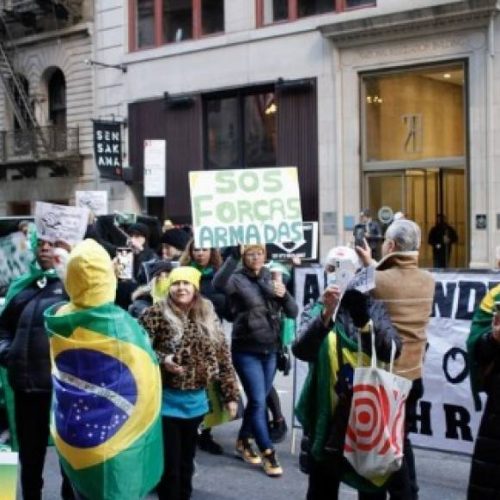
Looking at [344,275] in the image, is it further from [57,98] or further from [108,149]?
[57,98]

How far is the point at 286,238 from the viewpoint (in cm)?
822

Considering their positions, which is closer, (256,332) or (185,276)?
(185,276)

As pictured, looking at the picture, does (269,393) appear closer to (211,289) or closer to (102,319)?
(211,289)

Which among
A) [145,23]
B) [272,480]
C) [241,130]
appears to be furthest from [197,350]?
[145,23]

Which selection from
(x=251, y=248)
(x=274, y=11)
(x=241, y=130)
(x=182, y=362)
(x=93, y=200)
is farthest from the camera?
(x=241, y=130)

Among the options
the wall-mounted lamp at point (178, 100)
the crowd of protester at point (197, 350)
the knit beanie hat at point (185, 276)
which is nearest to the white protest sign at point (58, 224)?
the crowd of protester at point (197, 350)

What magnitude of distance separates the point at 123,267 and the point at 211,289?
73 centimetres

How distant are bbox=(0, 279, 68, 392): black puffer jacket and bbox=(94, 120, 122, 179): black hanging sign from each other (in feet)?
66.6

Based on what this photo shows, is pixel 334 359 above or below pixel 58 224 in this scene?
below

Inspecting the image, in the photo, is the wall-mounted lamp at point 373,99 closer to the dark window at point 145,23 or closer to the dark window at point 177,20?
the dark window at point 177,20

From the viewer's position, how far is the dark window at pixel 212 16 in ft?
78.8

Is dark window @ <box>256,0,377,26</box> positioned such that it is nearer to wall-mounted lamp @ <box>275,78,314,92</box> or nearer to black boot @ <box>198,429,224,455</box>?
wall-mounted lamp @ <box>275,78,314,92</box>

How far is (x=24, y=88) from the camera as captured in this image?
2905 centimetres

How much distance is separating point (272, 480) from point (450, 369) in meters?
1.51
